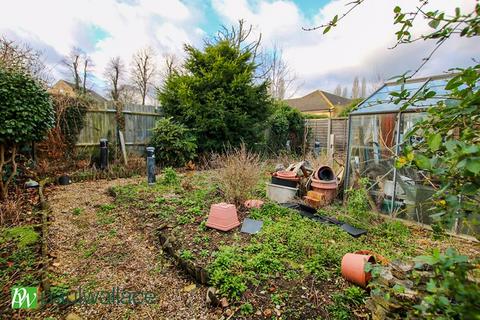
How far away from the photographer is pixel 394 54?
1428 millimetres

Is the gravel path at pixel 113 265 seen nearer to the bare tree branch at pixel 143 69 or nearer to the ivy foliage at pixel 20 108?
the ivy foliage at pixel 20 108

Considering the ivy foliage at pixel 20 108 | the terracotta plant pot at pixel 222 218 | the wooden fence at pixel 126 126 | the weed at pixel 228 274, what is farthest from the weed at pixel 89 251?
the wooden fence at pixel 126 126

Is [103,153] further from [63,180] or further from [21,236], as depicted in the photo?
[21,236]

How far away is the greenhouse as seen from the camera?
144 inches

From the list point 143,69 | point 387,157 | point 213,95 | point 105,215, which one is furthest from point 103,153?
point 143,69

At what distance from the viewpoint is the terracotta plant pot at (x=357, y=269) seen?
209 cm

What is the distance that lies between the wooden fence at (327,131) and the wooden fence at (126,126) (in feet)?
23.3

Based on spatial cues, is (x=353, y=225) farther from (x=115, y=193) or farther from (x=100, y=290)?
(x=115, y=193)

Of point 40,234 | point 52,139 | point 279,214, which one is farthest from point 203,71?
point 40,234

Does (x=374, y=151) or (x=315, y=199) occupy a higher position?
(x=374, y=151)

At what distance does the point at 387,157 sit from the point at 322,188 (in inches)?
46.8

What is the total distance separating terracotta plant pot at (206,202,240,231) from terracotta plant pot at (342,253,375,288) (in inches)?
56.7

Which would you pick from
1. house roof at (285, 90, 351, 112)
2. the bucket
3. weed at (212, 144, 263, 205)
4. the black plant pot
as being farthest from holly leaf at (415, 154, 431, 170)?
house roof at (285, 90, 351, 112)

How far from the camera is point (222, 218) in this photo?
3.10 metres
